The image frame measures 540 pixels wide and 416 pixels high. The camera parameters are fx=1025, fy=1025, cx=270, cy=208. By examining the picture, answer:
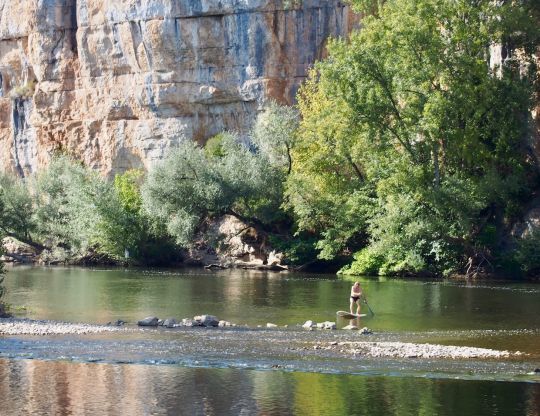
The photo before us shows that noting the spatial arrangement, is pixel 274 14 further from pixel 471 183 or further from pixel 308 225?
pixel 471 183

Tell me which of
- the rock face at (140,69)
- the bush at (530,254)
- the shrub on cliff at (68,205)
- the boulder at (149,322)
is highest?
the rock face at (140,69)

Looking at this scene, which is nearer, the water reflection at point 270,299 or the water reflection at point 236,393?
the water reflection at point 236,393

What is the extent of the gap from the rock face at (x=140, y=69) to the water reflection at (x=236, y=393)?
44.1m

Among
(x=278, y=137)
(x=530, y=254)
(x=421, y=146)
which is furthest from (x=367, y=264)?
(x=278, y=137)

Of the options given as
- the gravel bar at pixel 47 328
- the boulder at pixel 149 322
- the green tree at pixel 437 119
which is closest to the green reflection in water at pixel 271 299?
the boulder at pixel 149 322

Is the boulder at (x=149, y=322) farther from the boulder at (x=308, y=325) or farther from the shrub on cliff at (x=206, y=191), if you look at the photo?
the shrub on cliff at (x=206, y=191)

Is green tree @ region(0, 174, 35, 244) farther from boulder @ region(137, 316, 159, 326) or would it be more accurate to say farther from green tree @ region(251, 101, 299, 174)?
boulder @ region(137, 316, 159, 326)

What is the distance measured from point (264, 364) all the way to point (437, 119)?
23.6 meters

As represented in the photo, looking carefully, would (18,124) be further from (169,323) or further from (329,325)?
(329,325)

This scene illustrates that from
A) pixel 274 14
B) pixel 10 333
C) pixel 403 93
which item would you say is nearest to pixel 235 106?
pixel 274 14

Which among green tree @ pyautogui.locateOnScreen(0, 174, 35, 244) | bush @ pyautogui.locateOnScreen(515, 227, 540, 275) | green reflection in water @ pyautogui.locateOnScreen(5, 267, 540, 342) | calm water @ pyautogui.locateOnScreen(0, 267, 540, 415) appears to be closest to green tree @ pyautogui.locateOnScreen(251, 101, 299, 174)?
green reflection in water @ pyautogui.locateOnScreen(5, 267, 540, 342)

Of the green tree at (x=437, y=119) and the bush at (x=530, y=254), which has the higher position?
the green tree at (x=437, y=119)

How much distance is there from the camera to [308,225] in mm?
52219

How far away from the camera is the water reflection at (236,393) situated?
791 inches
